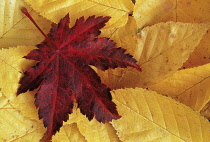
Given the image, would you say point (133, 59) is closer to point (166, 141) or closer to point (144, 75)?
point (144, 75)

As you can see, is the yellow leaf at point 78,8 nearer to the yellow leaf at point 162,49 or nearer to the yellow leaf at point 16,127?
the yellow leaf at point 162,49

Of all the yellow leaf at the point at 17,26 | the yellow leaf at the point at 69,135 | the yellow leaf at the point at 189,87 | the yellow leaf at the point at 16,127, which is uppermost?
the yellow leaf at the point at 17,26

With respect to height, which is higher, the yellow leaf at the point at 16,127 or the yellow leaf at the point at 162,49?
the yellow leaf at the point at 162,49

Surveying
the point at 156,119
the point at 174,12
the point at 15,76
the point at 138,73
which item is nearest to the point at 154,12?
the point at 174,12

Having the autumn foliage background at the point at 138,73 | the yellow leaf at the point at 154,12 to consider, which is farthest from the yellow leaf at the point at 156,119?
the yellow leaf at the point at 154,12

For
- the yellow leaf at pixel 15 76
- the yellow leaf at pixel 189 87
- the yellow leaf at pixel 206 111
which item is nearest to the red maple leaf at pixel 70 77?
the yellow leaf at pixel 15 76

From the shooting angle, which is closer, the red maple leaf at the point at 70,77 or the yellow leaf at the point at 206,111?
the red maple leaf at the point at 70,77

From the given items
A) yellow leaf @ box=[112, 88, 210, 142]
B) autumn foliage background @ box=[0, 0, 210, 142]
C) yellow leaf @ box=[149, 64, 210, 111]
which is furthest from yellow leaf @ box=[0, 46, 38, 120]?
yellow leaf @ box=[149, 64, 210, 111]
